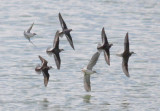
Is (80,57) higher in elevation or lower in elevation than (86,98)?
higher

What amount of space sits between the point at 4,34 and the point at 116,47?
15.4 feet

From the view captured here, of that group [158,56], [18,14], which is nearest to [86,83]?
[158,56]

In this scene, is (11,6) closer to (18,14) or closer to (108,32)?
(18,14)

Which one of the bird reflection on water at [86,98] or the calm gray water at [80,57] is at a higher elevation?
the calm gray water at [80,57]

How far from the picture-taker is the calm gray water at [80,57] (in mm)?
19578

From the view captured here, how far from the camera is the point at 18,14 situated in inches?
1289

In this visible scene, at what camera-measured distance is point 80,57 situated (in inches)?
971

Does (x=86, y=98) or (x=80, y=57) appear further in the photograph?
(x=80, y=57)

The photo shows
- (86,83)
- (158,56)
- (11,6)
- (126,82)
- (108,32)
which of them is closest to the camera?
(86,83)

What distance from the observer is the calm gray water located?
19.6 metres

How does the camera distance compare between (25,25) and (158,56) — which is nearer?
(158,56)

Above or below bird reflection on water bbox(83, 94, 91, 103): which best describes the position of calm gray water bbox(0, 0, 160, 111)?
above

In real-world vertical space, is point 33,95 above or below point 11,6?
below

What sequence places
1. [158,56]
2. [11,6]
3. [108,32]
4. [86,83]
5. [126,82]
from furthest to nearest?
[11,6] → [108,32] → [158,56] → [126,82] → [86,83]
